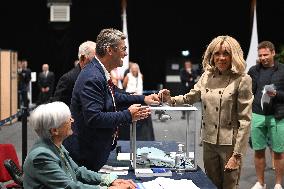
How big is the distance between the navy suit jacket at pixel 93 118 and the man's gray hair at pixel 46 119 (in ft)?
0.81

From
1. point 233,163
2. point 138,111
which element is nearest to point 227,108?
point 233,163

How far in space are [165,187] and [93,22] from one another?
13.6 meters

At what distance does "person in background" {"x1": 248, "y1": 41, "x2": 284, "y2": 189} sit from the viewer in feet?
15.8

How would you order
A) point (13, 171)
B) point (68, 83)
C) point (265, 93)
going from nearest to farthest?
point (13, 171)
point (68, 83)
point (265, 93)

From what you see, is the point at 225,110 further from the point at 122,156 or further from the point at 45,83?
the point at 45,83

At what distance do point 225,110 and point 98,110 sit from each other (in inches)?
29.9

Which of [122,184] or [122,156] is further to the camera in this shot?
[122,156]

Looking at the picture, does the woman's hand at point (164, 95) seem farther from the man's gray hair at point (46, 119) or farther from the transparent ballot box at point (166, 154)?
the man's gray hair at point (46, 119)

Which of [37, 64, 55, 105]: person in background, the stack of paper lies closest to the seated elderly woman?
the stack of paper

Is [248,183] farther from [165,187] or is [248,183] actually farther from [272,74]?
[165,187]

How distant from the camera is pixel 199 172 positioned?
9.37 ft

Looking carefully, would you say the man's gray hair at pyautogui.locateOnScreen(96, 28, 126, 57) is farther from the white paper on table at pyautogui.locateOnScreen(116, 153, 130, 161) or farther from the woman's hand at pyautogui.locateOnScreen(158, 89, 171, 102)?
the white paper on table at pyautogui.locateOnScreen(116, 153, 130, 161)

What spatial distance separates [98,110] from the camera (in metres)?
2.50

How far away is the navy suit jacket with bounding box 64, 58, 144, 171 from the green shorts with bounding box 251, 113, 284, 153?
8.66ft
